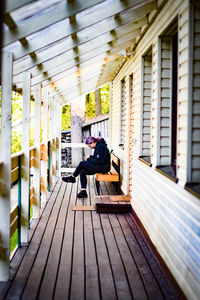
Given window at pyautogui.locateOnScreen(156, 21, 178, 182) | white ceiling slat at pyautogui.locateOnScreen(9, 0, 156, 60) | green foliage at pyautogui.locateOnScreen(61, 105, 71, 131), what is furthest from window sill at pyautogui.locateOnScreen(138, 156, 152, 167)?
green foliage at pyautogui.locateOnScreen(61, 105, 71, 131)

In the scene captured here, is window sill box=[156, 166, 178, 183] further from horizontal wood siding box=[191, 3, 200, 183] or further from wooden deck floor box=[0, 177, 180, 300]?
wooden deck floor box=[0, 177, 180, 300]

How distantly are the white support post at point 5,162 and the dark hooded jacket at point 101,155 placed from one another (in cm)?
401

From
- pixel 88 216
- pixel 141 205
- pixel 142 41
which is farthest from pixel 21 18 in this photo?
pixel 88 216

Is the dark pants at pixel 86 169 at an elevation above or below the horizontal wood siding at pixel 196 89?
below

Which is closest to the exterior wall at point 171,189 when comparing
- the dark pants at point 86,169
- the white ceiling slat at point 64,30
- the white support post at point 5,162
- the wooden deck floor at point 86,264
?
the wooden deck floor at point 86,264

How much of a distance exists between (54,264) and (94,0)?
8.67ft

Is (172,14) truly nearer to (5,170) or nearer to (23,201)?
(5,170)

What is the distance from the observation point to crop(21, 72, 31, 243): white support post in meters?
4.15

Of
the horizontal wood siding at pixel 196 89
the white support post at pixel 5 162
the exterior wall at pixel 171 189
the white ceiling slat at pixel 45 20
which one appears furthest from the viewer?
the white support post at pixel 5 162

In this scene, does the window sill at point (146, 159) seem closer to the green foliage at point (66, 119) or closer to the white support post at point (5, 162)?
the white support post at point (5, 162)

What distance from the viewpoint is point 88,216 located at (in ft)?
18.5

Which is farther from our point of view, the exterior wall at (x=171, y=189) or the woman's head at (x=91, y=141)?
the woman's head at (x=91, y=141)

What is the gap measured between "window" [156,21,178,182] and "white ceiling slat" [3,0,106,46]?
47.1 inches

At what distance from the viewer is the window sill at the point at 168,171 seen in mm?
3136
